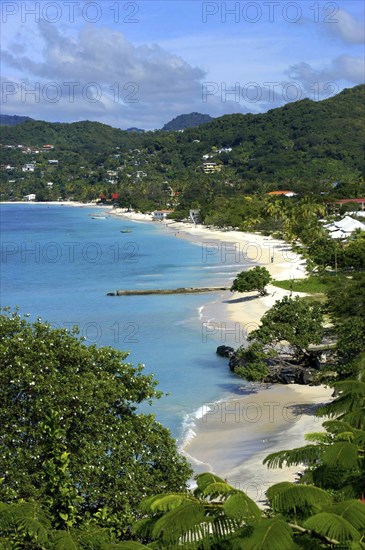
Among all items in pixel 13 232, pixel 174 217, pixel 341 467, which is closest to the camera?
pixel 341 467

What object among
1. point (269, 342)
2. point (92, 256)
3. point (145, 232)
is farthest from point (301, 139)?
point (269, 342)

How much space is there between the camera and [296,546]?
16.1ft

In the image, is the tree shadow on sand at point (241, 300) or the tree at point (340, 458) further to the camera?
the tree shadow on sand at point (241, 300)

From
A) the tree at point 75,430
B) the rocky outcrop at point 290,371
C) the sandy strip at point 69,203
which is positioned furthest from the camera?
the sandy strip at point 69,203

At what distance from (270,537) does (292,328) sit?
20.3 m

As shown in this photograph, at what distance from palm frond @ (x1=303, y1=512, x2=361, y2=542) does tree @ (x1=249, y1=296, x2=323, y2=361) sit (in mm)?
19604

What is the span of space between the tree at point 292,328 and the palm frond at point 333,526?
19604 mm

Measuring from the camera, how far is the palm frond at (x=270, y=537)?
4742 millimetres

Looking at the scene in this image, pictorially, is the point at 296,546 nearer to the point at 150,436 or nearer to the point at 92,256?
the point at 150,436

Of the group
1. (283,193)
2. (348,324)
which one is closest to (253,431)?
(348,324)

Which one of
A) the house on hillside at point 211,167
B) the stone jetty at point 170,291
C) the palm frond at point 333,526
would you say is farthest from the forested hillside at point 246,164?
the palm frond at point 333,526

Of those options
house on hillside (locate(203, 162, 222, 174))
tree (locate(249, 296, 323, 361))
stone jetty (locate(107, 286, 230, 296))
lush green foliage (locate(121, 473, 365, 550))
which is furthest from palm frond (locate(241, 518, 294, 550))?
house on hillside (locate(203, 162, 222, 174))

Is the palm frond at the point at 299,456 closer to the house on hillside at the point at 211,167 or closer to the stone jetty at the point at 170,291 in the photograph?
the stone jetty at the point at 170,291

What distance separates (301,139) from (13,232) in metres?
73.1
